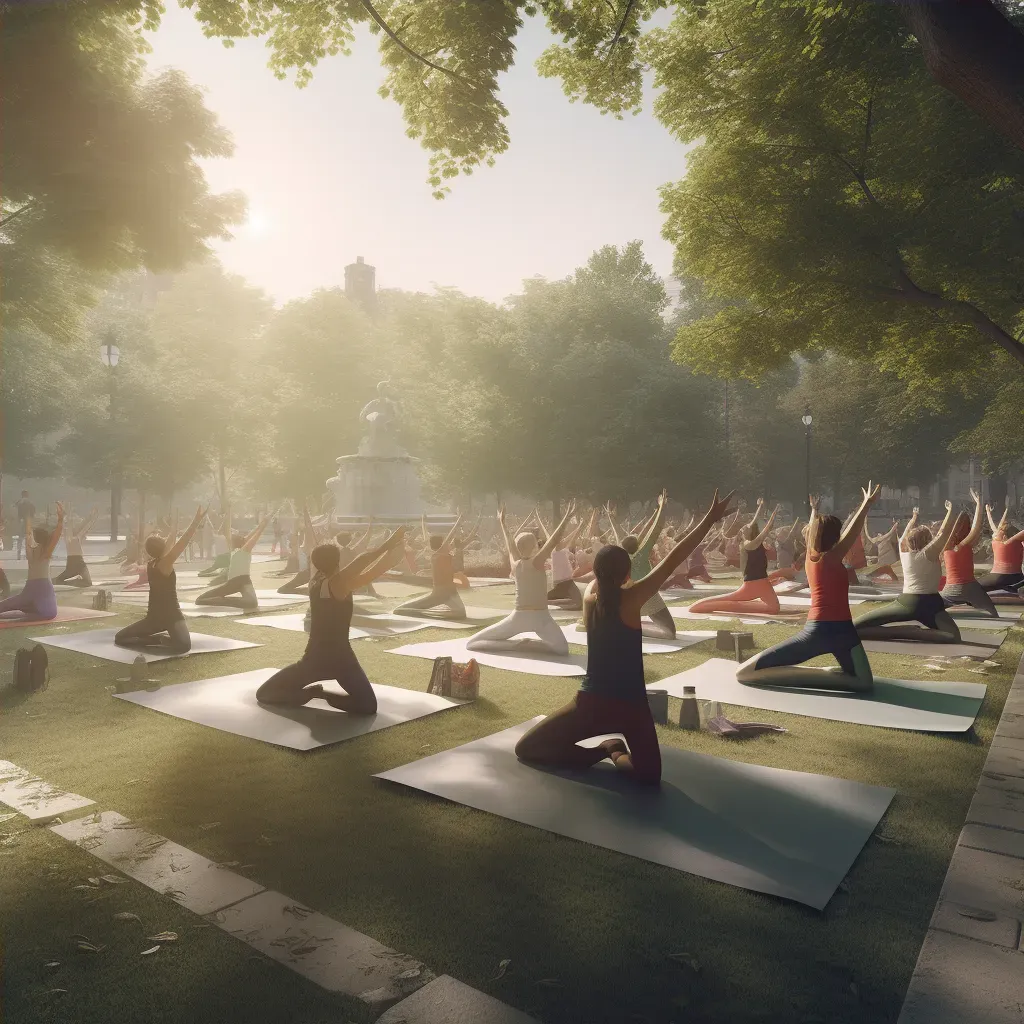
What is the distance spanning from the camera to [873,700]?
309 inches

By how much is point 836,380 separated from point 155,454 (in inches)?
1689

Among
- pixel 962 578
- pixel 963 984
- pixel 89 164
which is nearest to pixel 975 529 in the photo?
pixel 962 578

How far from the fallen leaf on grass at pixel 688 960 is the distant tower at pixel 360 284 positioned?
88220 millimetres

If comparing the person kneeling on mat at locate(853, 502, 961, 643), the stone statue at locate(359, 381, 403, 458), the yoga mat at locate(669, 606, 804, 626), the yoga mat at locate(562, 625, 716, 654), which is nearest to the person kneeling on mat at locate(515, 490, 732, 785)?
the yoga mat at locate(562, 625, 716, 654)

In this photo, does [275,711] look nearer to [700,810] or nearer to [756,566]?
[700,810]

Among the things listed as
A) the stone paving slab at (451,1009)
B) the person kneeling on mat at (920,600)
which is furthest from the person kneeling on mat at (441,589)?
the stone paving slab at (451,1009)

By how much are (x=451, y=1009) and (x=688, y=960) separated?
1.09 meters

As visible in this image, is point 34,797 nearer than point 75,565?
Yes

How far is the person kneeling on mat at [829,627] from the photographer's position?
26.4ft

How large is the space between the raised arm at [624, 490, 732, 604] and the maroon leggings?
0.80 m

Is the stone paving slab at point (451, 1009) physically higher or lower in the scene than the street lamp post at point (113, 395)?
lower

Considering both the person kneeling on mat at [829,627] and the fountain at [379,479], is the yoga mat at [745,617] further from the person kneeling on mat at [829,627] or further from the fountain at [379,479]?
the fountain at [379,479]

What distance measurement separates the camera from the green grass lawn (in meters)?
3.11

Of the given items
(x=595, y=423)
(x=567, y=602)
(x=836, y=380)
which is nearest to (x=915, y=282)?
(x=567, y=602)
